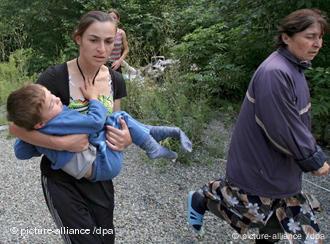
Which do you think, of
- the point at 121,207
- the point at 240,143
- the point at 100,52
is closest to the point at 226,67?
the point at 121,207

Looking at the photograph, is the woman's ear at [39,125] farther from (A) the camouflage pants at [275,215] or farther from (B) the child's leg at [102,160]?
(A) the camouflage pants at [275,215]

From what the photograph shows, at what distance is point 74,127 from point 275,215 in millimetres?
1224

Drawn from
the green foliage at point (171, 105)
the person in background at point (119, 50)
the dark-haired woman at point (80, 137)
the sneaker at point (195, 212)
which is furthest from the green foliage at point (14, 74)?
the dark-haired woman at point (80, 137)

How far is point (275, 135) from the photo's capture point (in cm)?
235

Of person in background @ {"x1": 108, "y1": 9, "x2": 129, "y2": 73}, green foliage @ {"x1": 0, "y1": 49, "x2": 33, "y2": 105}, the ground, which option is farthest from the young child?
green foliage @ {"x1": 0, "y1": 49, "x2": 33, "y2": 105}

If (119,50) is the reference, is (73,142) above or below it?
above

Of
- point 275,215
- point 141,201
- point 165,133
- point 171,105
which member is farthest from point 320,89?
point 165,133

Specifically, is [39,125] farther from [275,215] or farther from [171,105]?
[171,105]

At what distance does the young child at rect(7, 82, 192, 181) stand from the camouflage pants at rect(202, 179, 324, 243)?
59 centimetres

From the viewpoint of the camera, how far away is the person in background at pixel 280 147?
2.33 m

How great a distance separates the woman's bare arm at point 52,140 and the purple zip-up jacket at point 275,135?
95 cm

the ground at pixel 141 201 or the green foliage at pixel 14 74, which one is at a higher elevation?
the ground at pixel 141 201

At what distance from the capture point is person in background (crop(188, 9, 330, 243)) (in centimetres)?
233

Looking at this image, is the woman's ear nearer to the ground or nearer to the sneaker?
the sneaker
